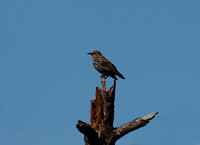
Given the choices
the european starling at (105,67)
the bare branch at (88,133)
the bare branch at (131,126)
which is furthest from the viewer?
the european starling at (105,67)

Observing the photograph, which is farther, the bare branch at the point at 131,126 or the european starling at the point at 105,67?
the european starling at the point at 105,67

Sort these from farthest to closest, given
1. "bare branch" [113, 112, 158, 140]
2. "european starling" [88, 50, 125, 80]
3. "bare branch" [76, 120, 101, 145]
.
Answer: "european starling" [88, 50, 125, 80], "bare branch" [113, 112, 158, 140], "bare branch" [76, 120, 101, 145]

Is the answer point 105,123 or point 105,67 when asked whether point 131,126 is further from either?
point 105,67

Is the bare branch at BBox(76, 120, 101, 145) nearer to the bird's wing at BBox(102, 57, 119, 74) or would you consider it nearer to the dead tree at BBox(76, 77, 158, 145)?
the dead tree at BBox(76, 77, 158, 145)

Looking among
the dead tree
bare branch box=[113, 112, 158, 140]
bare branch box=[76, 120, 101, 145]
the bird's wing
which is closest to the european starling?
the bird's wing

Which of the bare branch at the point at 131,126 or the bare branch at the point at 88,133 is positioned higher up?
the bare branch at the point at 131,126

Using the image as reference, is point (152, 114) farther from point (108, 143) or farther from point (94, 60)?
point (94, 60)

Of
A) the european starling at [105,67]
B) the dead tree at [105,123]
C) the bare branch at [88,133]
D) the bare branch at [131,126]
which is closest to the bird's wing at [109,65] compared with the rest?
the european starling at [105,67]

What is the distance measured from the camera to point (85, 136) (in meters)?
10.7

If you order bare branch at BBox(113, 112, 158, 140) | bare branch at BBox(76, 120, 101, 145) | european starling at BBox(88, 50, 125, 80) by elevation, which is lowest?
bare branch at BBox(76, 120, 101, 145)

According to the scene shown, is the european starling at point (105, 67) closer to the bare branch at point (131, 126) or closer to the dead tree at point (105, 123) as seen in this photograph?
the dead tree at point (105, 123)

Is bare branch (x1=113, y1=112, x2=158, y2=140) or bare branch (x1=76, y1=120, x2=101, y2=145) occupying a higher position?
bare branch (x1=113, y1=112, x2=158, y2=140)

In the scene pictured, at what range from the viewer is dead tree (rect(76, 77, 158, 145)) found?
10.6 meters

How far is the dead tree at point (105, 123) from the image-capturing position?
10.6m
